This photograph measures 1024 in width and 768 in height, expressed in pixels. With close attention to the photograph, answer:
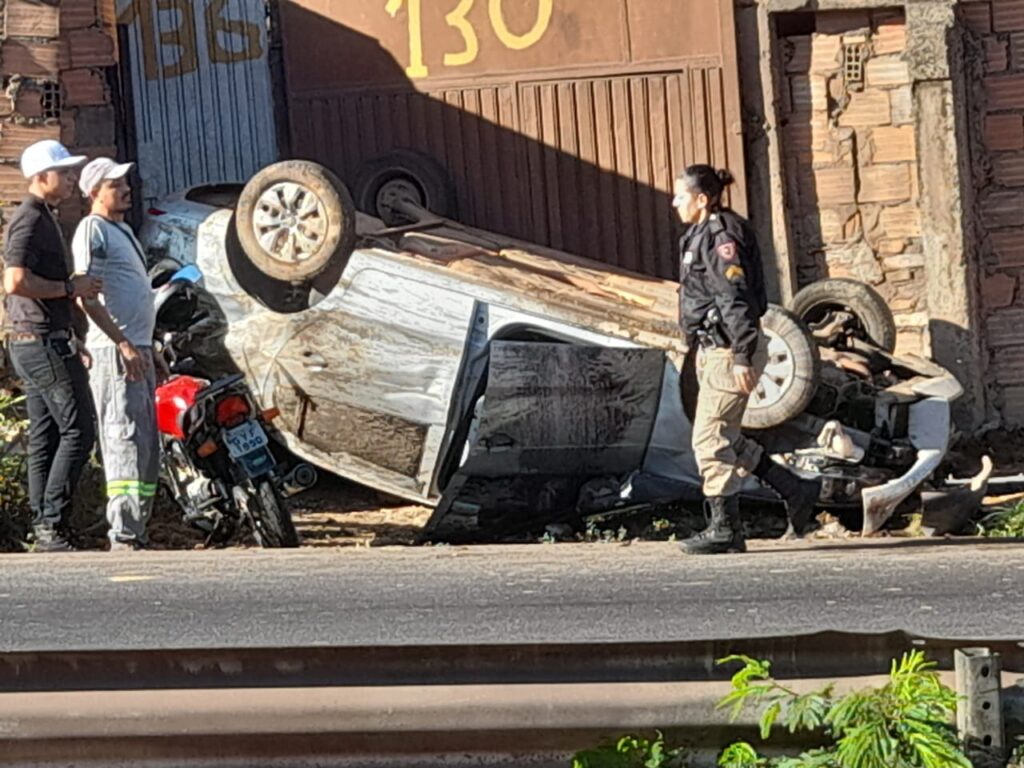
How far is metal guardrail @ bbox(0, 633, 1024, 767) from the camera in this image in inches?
150

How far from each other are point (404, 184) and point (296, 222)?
285cm

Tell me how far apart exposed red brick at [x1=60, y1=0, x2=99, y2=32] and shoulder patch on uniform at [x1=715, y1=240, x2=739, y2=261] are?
4950mm

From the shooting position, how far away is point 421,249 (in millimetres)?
10164

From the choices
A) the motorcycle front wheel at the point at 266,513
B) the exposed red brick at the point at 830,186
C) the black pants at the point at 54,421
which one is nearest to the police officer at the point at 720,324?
the motorcycle front wheel at the point at 266,513

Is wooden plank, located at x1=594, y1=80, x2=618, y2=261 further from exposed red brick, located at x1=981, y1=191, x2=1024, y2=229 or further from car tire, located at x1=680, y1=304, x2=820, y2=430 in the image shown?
car tire, located at x1=680, y1=304, x2=820, y2=430

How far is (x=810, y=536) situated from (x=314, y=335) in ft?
9.47

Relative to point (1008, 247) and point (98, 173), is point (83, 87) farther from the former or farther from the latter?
point (1008, 247)

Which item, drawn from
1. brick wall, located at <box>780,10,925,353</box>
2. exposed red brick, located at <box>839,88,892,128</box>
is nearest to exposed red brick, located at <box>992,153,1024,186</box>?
brick wall, located at <box>780,10,925,353</box>

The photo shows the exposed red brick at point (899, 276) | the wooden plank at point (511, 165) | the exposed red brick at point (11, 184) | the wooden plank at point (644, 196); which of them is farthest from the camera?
the wooden plank at point (511, 165)

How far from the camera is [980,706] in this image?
383 cm

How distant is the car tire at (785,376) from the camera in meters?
9.12

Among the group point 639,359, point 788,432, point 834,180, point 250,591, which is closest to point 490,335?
point 639,359

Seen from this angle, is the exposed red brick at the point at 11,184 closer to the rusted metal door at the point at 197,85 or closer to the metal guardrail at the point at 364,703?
the rusted metal door at the point at 197,85

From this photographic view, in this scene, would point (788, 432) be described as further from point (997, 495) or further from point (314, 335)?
point (314, 335)
